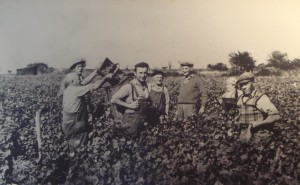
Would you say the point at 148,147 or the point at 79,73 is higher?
the point at 79,73

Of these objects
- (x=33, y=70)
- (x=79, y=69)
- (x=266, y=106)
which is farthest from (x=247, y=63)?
(x=33, y=70)

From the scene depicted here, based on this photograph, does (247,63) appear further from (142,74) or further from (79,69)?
(79,69)

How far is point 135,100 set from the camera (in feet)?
10.4

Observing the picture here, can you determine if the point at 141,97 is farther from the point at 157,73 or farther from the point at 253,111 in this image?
the point at 253,111

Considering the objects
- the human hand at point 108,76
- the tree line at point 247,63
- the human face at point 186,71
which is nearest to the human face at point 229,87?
A: the tree line at point 247,63

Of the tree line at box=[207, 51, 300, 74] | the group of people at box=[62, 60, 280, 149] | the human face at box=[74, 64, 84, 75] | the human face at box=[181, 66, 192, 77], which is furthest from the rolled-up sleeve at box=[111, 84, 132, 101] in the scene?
the tree line at box=[207, 51, 300, 74]

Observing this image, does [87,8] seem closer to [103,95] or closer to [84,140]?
[103,95]

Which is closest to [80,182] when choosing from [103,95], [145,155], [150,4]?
[145,155]

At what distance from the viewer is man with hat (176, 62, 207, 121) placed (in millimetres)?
3166

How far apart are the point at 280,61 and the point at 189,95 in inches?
33.7

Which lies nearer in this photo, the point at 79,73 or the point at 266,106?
the point at 266,106

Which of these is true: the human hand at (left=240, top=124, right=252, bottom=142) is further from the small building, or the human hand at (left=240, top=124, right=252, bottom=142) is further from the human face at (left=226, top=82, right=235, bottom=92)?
the small building

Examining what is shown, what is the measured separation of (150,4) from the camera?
10.5 ft

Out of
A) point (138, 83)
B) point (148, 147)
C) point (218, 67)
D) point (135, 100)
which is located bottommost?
point (148, 147)
